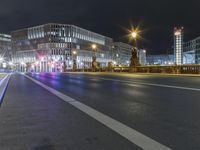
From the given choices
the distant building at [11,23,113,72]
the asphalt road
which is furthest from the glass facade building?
the asphalt road

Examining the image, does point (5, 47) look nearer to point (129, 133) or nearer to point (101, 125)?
point (101, 125)

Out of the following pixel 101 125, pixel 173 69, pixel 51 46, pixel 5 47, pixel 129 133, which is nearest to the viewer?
pixel 129 133

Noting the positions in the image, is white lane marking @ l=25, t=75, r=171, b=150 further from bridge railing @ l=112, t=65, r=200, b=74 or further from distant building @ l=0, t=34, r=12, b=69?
distant building @ l=0, t=34, r=12, b=69

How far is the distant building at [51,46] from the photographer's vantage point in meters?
124

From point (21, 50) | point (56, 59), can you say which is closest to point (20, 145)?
point (56, 59)

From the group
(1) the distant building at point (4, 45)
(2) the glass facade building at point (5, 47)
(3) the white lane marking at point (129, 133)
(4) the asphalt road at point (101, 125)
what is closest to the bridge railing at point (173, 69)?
(4) the asphalt road at point (101, 125)

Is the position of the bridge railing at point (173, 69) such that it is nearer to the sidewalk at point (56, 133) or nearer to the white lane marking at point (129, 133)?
the white lane marking at point (129, 133)

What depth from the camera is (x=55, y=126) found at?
577 cm

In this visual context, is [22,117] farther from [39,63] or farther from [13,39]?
[13,39]

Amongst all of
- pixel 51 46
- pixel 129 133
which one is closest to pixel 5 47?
pixel 51 46

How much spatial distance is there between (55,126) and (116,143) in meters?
1.87

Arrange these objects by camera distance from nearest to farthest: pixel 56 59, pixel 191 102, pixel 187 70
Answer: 1. pixel 191 102
2. pixel 187 70
3. pixel 56 59

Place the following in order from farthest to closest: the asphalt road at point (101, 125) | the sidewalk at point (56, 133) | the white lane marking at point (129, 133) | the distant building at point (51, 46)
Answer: the distant building at point (51, 46), the asphalt road at point (101, 125), the sidewalk at point (56, 133), the white lane marking at point (129, 133)

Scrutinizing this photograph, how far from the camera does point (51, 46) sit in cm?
12300
